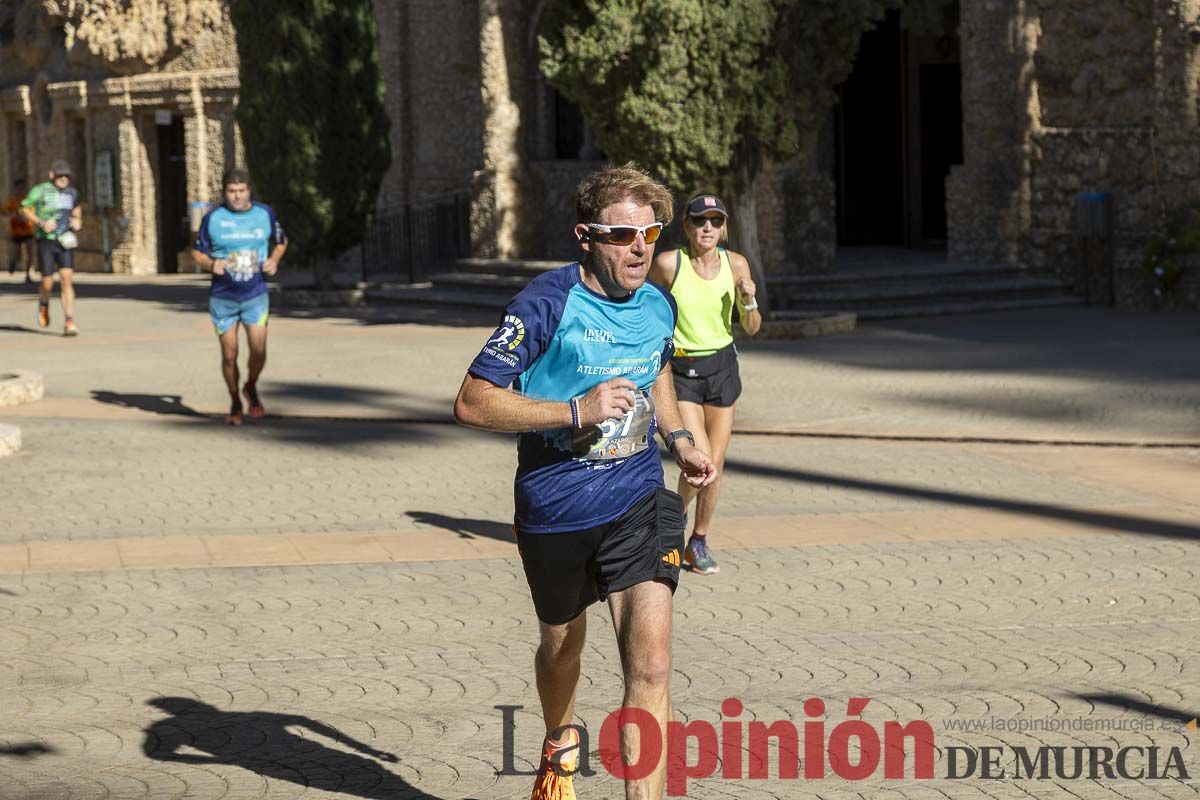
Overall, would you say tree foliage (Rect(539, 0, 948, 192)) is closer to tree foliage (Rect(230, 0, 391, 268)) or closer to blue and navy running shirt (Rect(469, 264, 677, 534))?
tree foliage (Rect(230, 0, 391, 268))

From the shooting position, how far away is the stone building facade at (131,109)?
34406 mm

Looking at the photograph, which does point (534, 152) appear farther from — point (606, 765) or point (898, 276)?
point (606, 765)

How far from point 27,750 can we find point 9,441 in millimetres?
7000

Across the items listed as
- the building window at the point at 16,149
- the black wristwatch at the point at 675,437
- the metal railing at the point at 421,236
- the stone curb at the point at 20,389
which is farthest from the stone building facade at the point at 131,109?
the black wristwatch at the point at 675,437

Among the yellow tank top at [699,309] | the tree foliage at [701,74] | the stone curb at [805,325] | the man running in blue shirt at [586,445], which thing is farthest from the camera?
the stone curb at [805,325]

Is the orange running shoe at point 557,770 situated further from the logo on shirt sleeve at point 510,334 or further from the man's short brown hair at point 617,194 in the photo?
the man's short brown hair at point 617,194

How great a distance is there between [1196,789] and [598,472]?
1.98 metres

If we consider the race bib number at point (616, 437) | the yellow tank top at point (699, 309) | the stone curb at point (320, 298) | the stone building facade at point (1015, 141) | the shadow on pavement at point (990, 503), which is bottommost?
the shadow on pavement at point (990, 503)

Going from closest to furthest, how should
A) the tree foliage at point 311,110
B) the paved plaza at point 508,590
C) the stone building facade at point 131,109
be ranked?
the paved plaza at point 508,590, the tree foliage at point 311,110, the stone building facade at point 131,109

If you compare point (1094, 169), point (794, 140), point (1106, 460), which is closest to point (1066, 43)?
point (1094, 169)

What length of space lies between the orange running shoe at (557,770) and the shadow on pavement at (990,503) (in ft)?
16.3

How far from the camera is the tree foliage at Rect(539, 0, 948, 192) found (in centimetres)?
1862

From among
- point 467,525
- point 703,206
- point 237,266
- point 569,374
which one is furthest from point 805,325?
point 569,374

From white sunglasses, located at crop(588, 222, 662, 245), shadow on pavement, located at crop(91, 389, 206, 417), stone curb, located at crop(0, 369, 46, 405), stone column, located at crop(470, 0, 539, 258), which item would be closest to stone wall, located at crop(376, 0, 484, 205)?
stone column, located at crop(470, 0, 539, 258)
